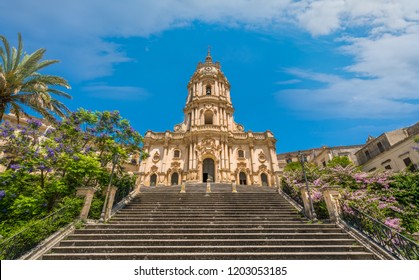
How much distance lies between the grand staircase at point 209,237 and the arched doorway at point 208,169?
1600 centimetres

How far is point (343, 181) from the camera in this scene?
15.3 metres

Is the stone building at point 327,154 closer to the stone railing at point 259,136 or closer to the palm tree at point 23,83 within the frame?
the stone railing at point 259,136

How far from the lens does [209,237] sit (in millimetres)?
8086

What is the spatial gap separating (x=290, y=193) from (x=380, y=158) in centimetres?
2045

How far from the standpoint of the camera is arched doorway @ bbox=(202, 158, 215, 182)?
91.6 ft

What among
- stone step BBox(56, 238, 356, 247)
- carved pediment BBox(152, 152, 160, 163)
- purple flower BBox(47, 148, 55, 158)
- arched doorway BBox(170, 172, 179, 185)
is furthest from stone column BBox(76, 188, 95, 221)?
carved pediment BBox(152, 152, 160, 163)

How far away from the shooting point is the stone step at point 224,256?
21.9 ft

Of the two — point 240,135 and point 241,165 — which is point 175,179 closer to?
point 241,165

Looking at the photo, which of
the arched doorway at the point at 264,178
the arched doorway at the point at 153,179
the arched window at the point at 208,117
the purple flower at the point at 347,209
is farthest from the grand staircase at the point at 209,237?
the arched window at the point at 208,117

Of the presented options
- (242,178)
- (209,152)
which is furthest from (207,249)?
(242,178)

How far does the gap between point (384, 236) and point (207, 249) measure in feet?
20.2

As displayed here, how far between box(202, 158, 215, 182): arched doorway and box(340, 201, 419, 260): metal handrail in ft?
64.2
